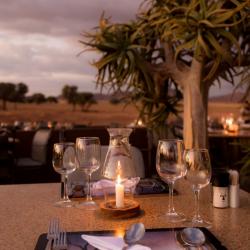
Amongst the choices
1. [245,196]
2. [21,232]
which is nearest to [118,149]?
[21,232]

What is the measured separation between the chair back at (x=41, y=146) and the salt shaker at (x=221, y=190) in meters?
3.65

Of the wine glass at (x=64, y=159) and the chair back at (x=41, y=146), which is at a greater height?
the wine glass at (x=64, y=159)

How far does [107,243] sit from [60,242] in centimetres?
11

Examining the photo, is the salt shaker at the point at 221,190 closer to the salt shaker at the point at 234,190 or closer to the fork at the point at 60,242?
the salt shaker at the point at 234,190

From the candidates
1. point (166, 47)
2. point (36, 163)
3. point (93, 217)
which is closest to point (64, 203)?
point (93, 217)

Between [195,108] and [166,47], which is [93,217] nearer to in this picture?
[195,108]

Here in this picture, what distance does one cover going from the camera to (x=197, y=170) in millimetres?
1242

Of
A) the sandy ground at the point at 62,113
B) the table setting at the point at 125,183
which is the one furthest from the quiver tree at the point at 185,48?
the sandy ground at the point at 62,113

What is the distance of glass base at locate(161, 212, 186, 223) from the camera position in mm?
1238

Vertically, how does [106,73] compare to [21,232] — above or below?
above

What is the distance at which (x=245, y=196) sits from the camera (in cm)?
153

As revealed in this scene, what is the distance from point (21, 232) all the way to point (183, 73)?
1.77m

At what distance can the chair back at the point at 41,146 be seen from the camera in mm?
4859

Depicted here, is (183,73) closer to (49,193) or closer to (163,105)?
(163,105)
